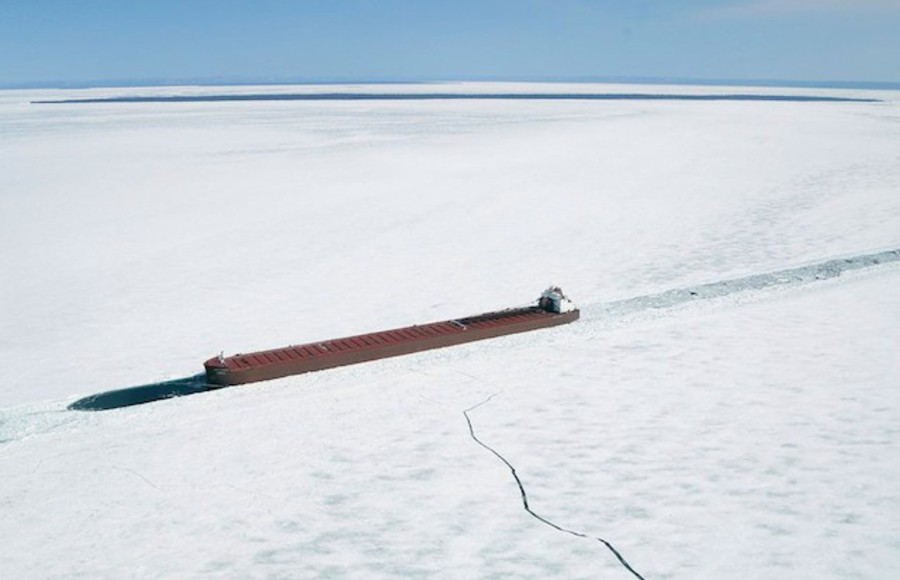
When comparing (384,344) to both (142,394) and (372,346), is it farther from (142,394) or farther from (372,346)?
(142,394)

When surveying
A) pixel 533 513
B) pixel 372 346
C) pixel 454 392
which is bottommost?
pixel 533 513

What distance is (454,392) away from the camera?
837 centimetres

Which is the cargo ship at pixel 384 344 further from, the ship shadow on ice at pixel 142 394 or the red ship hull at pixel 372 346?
the ship shadow on ice at pixel 142 394

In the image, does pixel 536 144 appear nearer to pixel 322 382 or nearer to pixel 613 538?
pixel 322 382

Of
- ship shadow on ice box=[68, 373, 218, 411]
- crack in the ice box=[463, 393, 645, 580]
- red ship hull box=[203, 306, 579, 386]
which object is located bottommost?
crack in the ice box=[463, 393, 645, 580]

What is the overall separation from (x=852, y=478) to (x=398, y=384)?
4.95 meters

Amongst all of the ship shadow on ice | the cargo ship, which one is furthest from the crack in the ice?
the ship shadow on ice

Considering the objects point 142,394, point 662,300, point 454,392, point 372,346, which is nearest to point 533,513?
point 454,392

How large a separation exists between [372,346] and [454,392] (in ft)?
4.76

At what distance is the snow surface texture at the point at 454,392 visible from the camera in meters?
5.48

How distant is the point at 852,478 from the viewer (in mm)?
6223

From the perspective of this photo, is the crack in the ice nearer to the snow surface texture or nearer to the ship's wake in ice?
the snow surface texture

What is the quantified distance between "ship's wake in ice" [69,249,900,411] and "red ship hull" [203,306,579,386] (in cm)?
39

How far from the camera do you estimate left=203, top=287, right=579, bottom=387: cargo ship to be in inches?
336
